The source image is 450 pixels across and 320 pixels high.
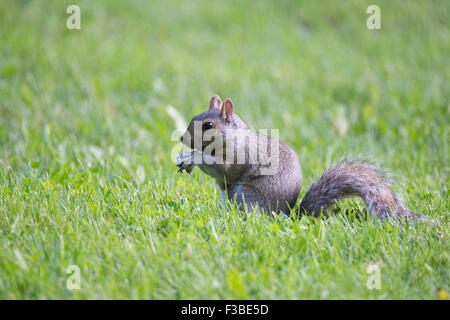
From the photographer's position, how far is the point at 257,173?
250cm

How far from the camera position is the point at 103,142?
3.77 meters

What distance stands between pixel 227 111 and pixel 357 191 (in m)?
0.80

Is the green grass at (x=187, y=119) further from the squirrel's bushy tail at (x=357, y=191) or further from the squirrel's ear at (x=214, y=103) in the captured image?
the squirrel's ear at (x=214, y=103)

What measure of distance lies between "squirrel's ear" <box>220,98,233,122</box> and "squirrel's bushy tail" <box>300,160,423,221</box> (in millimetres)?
592

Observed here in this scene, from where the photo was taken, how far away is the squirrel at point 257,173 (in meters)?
2.44

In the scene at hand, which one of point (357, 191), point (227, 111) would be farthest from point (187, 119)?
point (357, 191)

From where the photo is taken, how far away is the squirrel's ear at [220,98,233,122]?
8.12ft

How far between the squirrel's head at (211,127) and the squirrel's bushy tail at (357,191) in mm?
559

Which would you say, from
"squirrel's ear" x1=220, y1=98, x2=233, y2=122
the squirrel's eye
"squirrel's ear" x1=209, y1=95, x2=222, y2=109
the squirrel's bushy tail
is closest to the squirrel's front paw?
the squirrel's eye

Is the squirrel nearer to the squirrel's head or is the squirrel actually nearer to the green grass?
the squirrel's head

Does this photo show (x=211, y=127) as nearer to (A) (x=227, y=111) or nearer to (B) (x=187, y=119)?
(A) (x=227, y=111)
